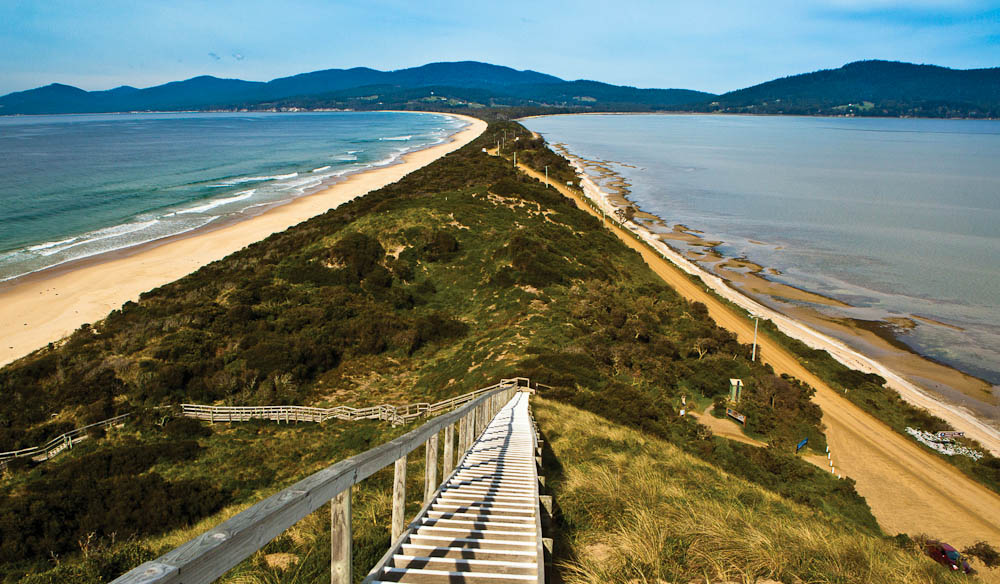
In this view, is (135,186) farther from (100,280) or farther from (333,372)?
(333,372)

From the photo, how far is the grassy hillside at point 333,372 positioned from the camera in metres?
11.5

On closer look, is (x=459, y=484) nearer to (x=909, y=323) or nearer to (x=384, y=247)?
(x=384, y=247)

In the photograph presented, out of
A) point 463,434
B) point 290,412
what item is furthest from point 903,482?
point 290,412

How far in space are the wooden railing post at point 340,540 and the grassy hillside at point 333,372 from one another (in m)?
2.20

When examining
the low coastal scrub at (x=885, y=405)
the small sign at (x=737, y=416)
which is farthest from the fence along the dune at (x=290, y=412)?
the low coastal scrub at (x=885, y=405)

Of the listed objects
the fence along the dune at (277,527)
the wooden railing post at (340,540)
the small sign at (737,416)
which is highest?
the fence along the dune at (277,527)

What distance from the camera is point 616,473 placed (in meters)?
8.60

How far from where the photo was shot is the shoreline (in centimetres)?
2377

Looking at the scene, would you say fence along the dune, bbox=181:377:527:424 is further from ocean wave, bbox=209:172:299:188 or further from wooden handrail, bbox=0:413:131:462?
ocean wave, bbox=209:172:299:188

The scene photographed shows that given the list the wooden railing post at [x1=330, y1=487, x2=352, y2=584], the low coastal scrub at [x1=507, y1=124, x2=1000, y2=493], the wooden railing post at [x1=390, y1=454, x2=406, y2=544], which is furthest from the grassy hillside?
the wooden railing post at [x1=330, y1=487, x2=352, y2=584]

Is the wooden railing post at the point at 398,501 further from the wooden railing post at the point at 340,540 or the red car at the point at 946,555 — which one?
the red car at the point at 946,555

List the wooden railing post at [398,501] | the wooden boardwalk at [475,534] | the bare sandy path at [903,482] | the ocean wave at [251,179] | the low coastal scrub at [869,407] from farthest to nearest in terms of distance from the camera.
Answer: the ocean wave at [251,179] → the low coastal scrub at [869,407] → the bare sandy path at [903,482] → the wooden railing post at [398,501] → the wooden boardwalk at [475,534]

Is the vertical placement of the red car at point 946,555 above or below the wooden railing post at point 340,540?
below

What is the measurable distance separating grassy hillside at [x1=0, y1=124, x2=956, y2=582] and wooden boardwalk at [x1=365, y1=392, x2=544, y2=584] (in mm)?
979
